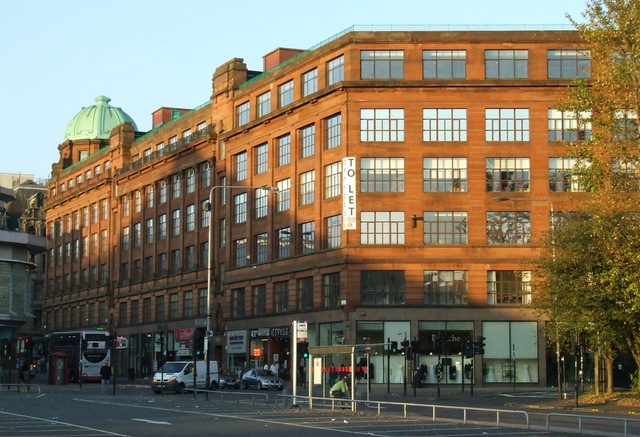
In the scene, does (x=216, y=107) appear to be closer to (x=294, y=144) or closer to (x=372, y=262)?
(x=294, y=144)

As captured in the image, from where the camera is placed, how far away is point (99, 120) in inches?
5138

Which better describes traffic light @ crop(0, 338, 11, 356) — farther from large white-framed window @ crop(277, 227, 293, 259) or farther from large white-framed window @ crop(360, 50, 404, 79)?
large white-framed window @ crop(360, 50, 404, 79)

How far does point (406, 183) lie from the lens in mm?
72125

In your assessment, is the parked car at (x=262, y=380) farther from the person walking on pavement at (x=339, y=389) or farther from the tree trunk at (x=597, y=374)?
the person walking on pavement at (x=339, y=389)

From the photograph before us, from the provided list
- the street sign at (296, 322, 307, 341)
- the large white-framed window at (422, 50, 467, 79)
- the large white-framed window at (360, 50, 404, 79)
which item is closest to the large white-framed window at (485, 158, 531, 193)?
the large white-framed window at (422, 50, 467, 79)

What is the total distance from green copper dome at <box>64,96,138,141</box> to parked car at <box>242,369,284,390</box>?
64346mm

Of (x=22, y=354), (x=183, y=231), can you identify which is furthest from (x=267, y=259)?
(x=22, y=354)

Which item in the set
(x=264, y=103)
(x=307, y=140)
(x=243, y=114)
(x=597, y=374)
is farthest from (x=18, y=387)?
(x=597, y=374)

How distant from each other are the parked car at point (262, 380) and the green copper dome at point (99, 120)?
64.3 meters

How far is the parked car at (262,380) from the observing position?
69.6m

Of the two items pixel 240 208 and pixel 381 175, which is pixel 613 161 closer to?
pixel 381 175

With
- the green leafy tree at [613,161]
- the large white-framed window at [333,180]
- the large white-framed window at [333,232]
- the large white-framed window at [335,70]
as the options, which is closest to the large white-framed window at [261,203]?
the large white-framed window at [333,180]

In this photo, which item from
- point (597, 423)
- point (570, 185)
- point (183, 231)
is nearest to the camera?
point (597, 423)

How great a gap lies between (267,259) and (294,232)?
4.48 m
